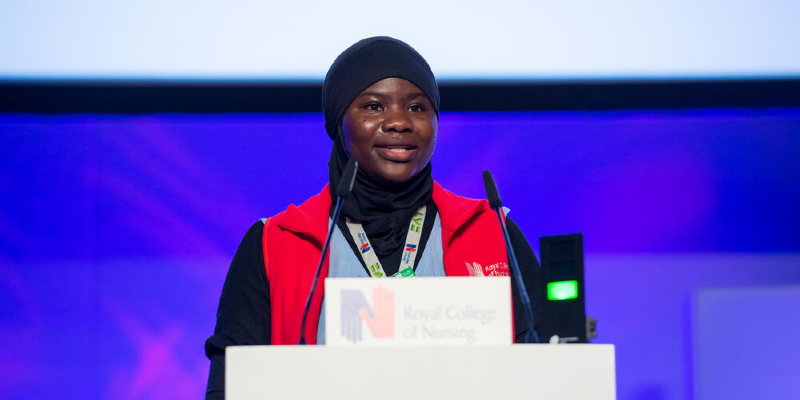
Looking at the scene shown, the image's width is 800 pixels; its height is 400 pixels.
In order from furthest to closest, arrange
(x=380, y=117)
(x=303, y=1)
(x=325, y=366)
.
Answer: (x=303, y=1) → (x=380, y=117) → (x=325, y=366)

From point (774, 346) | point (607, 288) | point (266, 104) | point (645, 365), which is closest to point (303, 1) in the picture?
point (266, 104)

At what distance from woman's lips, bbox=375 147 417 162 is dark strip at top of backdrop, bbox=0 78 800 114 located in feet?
2.77

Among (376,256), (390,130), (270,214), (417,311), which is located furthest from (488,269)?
(270,214)

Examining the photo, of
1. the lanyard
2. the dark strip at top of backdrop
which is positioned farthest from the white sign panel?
the dark strip at top of backdrop

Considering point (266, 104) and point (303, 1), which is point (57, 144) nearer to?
point (266, 104)

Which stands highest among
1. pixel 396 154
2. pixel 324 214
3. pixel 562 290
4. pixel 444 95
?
pixel 444 95

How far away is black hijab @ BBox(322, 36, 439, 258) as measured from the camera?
1744 mm

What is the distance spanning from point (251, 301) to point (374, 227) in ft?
1.04

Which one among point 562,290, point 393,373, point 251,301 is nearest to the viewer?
point 393,373

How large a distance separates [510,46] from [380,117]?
3.09ft

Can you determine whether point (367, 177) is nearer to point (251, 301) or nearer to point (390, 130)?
point (390, 130)

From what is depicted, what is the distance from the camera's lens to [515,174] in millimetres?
2623

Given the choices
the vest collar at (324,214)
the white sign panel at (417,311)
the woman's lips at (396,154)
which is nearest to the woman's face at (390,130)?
the woman's lips at (396,154)

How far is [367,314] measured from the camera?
989 millimetres
